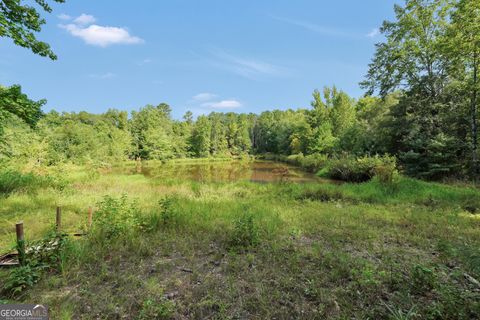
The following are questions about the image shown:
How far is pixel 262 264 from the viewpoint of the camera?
3.61m

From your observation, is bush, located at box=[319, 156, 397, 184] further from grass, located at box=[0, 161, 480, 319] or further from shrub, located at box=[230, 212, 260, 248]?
shrub, located at box=[230, 212, 260, 248]

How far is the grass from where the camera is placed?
2604mm

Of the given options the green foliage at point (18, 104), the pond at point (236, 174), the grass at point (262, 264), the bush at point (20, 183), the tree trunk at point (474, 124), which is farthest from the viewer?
the pond at point (236, 174)

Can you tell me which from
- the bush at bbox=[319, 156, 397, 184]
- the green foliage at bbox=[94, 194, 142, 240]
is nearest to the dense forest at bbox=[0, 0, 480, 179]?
the bush at bbox=[319, 156, 397, 184]

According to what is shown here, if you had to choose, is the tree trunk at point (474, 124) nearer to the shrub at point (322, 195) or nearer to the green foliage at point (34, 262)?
the shrub at point (322, 195)

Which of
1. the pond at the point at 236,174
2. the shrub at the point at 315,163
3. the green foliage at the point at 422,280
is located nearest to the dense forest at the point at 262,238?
the green foliage at the point at 422,280

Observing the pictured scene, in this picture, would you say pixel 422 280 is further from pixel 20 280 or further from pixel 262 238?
pixel 20 280

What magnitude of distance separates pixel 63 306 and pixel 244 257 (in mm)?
2476

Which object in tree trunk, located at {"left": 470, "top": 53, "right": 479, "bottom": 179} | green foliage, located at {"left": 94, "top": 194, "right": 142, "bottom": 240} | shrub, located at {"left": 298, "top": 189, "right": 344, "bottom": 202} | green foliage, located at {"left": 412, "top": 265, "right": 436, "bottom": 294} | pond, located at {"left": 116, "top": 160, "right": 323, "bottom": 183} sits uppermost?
tree trunk, located at {"left": 470, "top": 53, "right": 479, "bottom": 179}

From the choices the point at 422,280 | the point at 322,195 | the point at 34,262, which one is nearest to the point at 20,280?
the point at 34,262

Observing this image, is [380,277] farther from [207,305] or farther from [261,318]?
[207,305]

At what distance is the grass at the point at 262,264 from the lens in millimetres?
2604

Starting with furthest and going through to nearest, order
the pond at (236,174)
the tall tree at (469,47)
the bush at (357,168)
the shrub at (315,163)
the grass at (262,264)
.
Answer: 1. the shrub at (315,163)
2. the pond at (236,174)
3. the bush at (357,168)
4. the tall tree at (469,47)
5. the grass at (262,264)

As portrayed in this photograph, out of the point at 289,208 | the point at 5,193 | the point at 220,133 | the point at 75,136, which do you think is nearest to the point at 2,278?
the point at 289,208
